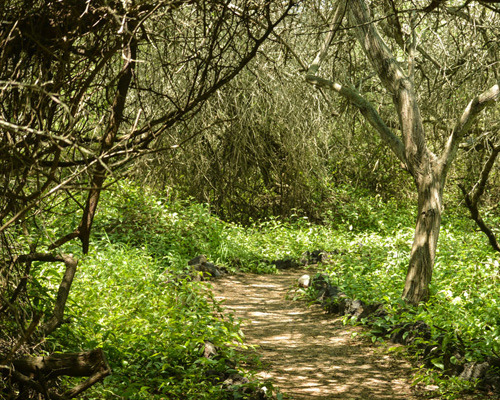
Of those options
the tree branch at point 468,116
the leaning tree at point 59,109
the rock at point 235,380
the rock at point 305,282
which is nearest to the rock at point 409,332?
the rock at point 235,380

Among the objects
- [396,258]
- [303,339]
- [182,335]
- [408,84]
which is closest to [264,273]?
[396,258]

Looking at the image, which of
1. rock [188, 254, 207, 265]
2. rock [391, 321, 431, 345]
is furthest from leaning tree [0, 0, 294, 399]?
rock [188, 254, 207, 265]

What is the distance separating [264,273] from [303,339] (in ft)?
13.6

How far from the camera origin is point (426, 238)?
23.0 feet

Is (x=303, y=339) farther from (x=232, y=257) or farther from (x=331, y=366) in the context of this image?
(x=232, y=257)

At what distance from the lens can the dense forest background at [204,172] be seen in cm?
266

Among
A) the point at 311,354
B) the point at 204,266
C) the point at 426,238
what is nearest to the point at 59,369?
the point at 311,354

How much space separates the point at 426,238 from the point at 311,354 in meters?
2.07

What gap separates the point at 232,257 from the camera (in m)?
11.0

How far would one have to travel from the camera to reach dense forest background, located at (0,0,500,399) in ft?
8.74

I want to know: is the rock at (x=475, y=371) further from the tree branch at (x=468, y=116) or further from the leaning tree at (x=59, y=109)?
the leaning tree at (x=59, y=109)

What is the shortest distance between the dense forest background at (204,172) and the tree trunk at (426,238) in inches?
0.8

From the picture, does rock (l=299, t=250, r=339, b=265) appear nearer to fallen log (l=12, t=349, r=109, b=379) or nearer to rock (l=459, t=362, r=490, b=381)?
rock (l=459, t=362, r=490, b=381)

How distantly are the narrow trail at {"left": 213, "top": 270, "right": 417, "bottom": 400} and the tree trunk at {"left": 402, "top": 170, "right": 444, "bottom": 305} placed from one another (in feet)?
2.99
